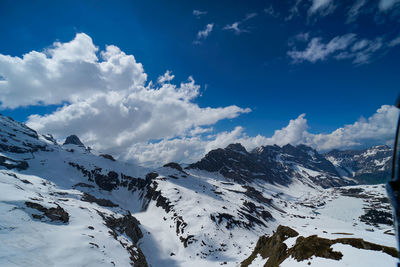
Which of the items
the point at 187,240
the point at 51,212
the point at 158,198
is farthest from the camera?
the point at 158,198

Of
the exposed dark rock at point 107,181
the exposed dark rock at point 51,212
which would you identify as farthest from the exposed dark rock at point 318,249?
the exposed dark rock at point 107,181

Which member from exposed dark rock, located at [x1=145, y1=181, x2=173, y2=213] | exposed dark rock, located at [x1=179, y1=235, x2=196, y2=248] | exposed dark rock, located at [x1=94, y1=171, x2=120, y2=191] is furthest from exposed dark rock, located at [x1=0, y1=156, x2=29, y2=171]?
exposed dark rock, located at [x1=179, y1=235, x2=196, y2=248]

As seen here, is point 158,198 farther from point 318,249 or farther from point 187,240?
point 318,249

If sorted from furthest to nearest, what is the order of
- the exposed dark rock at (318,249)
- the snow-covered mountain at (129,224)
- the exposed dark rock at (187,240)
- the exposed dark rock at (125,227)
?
1. the exposed dark rock at (187,240)
2. the exposed dark rock at (125,227)
3. the snow-covered mountain at (129,224)
4. the exposed dark rock at (318,249)

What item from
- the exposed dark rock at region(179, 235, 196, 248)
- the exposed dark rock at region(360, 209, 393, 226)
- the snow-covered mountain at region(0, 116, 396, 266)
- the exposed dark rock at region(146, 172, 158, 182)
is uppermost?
the exposed dark rock at region(360, 209, 393, 226)

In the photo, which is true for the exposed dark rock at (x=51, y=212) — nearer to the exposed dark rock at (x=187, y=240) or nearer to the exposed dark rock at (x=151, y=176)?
the exposed dark rock at (x=187, y=240)

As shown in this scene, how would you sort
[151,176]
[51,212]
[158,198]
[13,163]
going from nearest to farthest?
[51,212], [13,163], [158,198], [151,176]

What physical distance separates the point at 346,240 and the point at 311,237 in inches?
165

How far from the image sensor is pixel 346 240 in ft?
72.1

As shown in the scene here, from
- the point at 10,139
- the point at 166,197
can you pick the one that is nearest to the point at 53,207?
the point at 166,197

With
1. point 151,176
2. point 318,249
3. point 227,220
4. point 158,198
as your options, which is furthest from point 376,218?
point 318,249

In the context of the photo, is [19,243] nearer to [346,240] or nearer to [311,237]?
[311,237]

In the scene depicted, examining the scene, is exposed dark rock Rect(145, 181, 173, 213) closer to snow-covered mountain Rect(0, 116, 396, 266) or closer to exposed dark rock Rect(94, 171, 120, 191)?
snow-covered mountain Rect(0, 116, 396, 266)

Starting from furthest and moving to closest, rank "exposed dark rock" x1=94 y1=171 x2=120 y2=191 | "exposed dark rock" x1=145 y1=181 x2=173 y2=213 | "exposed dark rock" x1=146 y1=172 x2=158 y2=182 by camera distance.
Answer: "exposed dark rock" x1=146 y1=172 x2=158 y2=182 < "exposed dark rock" x1=94 y1=171 x2=120 y2=191 < "exposed dark rock" x1=145 y1=181 x2=173 y2=213
